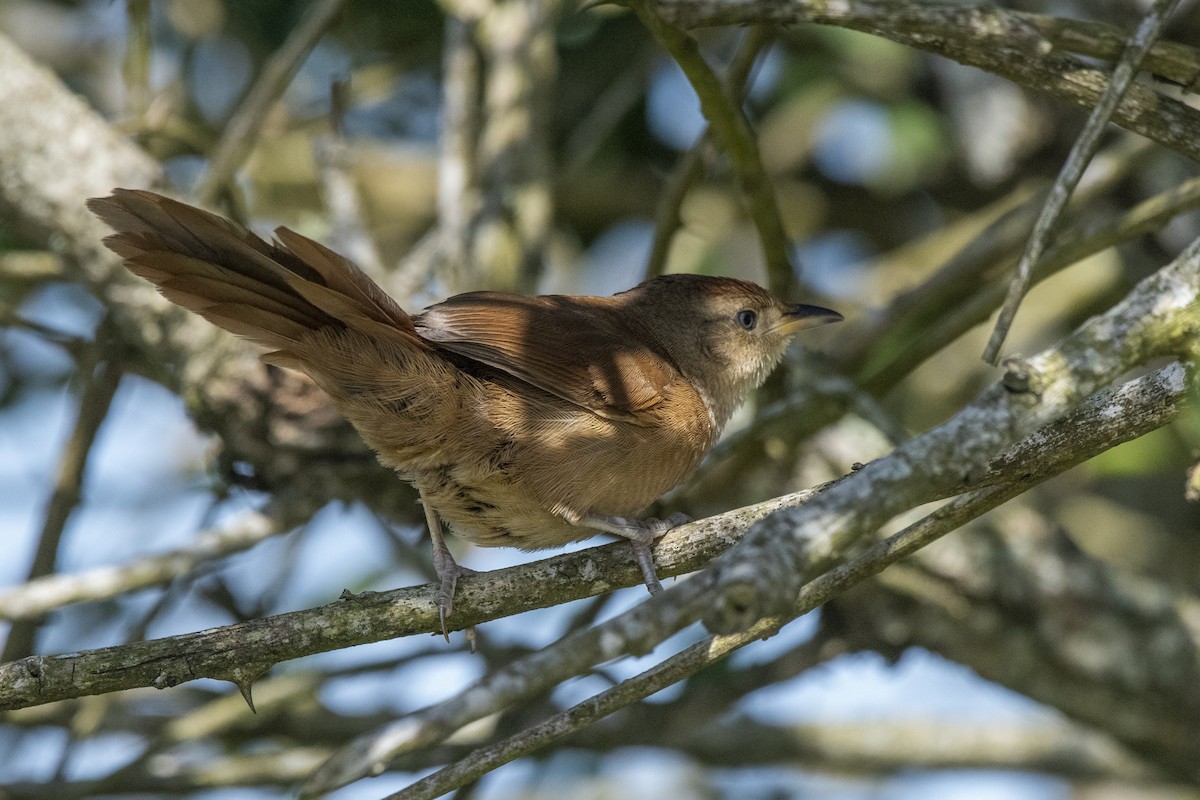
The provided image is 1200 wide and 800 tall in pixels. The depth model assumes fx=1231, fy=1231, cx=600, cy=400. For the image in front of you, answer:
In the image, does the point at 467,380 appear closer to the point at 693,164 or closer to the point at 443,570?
the point at 443,570

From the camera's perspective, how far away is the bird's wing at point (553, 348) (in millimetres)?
3637

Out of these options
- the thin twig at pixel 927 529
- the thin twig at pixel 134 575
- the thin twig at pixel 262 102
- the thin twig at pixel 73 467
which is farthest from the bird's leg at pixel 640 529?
the thin twig at pixel 262 102

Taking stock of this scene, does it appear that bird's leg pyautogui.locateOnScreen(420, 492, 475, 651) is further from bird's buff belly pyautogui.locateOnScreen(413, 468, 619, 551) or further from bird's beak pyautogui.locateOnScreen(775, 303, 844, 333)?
bird's beak pyautogui.locateOnScreen(775, 303, 844, 333)

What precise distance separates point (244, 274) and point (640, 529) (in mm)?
1262

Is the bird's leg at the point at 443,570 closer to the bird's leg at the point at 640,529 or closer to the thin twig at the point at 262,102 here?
the bird's leg at the point at 640,529

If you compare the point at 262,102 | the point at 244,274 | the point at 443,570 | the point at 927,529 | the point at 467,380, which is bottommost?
the point at 927,529

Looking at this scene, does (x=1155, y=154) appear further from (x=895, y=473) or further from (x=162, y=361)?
(x=162, y=361)

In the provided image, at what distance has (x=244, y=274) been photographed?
10.5ft

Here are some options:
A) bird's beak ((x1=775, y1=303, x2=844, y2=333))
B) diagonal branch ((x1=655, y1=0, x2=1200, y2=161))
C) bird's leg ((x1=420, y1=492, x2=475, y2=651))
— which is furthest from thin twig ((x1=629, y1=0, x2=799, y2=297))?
bird's leg ((x1=420, y1=492, x2=475, y2=651))

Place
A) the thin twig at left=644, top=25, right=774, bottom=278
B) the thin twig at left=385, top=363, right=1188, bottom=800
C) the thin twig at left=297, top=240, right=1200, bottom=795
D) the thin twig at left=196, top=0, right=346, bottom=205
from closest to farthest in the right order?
the thin twig at left=297, top=240, right=1200, bottom=795, the thin twig at left=385, top=363, right=1188, bottom=800, the thin twig at left=644, top=25, right=774, bottom=278, the thin twig at left=196, top=0, right=346, bottom=205

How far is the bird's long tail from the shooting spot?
3.04 meters

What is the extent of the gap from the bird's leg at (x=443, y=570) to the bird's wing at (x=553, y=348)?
511 mm

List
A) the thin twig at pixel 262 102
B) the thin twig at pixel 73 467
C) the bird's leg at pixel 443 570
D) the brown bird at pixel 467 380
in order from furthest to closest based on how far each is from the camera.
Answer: the thin twig at pixel 262 102 < the thin twig at pixel 73 467 < the brown bird at pixel 467 380 < the bird's leg at pixel 443 570

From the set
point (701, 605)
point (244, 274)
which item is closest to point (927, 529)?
point (701, 605)
